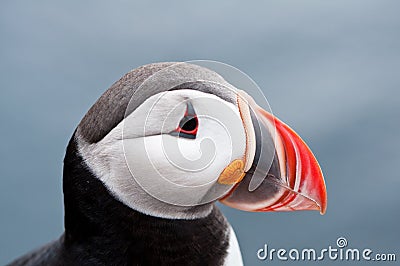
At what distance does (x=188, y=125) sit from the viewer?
1.51 meters

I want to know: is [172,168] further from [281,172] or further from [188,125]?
[281,172]

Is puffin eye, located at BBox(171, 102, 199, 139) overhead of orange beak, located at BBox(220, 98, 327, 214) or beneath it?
overhead

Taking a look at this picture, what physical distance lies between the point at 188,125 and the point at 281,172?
Answer: 0.32m

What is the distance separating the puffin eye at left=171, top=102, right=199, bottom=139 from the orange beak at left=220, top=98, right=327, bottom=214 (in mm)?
178

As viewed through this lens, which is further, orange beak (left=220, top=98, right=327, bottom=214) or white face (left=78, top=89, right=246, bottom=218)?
orange beak (left=220, top=98, right=327, bottom=214)

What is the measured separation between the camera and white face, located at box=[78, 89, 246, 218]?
4.90ft

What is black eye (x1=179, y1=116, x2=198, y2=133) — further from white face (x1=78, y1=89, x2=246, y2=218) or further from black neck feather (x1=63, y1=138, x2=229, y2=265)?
black neck feather (x1=63, y1=138, x2=229, y2=265)

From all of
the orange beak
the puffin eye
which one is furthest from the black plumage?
the puffin eye

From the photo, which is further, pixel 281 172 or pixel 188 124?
pixel 281 172

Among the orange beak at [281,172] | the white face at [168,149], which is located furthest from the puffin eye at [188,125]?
the orange beak at [281,172]

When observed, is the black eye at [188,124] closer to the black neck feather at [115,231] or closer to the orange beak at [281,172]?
the orange beak at [281,172]

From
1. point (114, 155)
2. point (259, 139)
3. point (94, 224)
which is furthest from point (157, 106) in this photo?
point (94, 224)

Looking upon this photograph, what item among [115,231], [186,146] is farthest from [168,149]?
[115,231]

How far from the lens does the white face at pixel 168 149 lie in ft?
4.90
